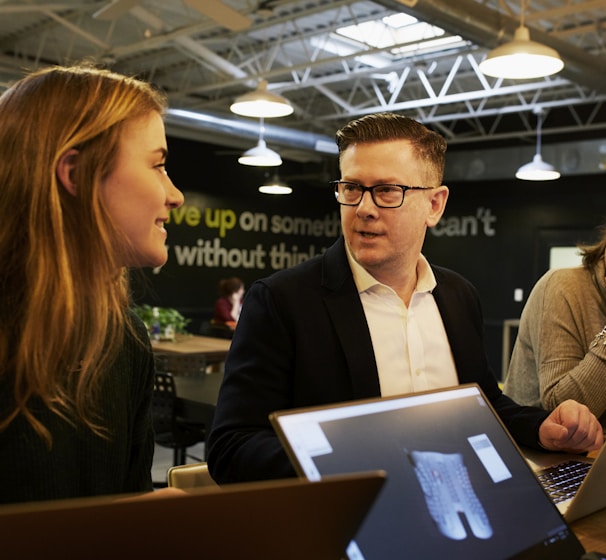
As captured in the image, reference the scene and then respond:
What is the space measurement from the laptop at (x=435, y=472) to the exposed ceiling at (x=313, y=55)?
13.2 feet

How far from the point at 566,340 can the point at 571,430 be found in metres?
0.59

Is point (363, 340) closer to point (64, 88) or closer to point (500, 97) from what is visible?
point (64, 88)

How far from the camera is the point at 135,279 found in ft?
5.29

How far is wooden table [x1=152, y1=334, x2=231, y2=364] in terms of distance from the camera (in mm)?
6867

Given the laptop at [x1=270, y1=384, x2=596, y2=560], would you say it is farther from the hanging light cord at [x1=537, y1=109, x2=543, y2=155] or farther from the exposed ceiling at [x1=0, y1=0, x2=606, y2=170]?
the hanging light cord at [x1=537, y1=109, x2=543, y2=155]

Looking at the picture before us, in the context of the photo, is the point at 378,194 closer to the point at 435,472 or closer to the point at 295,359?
the point at 295,359

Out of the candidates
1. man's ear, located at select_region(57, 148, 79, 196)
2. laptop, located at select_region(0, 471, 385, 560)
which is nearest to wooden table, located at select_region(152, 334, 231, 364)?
man's ear, located at select_region(57, 148, 79, 196)

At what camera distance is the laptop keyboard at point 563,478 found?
4.72 ft

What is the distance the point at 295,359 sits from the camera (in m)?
1.70

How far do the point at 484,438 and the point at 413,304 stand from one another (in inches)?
31.9

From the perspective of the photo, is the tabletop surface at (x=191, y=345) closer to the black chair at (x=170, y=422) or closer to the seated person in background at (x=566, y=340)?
the black chair at (x=170, y=422)

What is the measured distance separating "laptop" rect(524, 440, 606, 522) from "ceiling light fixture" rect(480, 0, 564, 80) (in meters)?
3.14

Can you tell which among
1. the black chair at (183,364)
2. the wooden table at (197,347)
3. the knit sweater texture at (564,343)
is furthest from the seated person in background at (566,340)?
the wooden table at (197,347)

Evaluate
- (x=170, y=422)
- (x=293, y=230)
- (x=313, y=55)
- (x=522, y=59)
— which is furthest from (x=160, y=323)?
(x=293, y=230)
